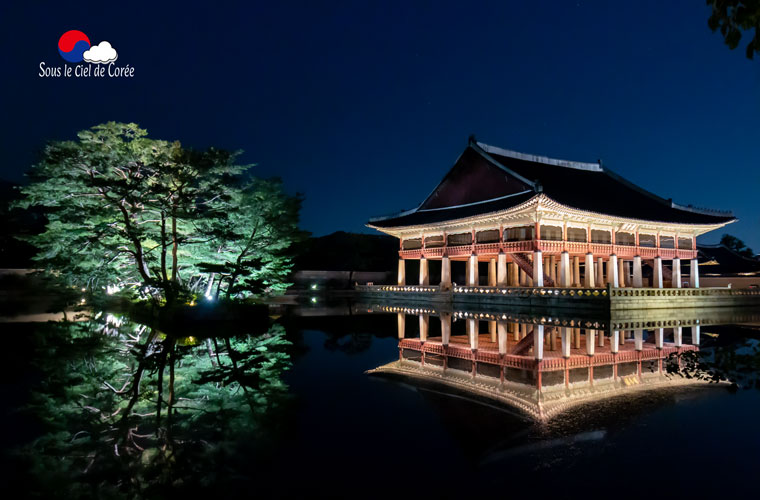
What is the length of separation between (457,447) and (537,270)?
24.7 m

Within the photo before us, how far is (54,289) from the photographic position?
86.8 ft

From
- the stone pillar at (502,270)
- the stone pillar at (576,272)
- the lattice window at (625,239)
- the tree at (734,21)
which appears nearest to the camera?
the tree at (734,21)

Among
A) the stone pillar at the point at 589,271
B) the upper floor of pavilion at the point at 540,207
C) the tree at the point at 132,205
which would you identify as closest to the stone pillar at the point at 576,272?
the upper floor of pavilion at the point at 540,207

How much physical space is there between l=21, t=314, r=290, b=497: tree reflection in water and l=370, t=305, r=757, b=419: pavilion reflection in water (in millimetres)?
3763

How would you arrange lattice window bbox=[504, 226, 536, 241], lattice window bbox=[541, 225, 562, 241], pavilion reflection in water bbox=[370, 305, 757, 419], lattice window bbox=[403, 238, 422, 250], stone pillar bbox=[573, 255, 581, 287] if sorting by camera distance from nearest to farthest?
pavilion reflection in water bbox=[370, 305, 757, 419] < lattice window bbox=[541, 225, 562, 241] < lattice window bbox=[504, 226, 536, 241] < stone pillar bbox=[573, 255, 581, 287] < lattice window bbox=[403, 238, 422, 250]

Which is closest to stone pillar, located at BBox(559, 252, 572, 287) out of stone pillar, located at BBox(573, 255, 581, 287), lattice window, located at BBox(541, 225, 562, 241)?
lattice window, located at BBox(541, 225, 562, 241)

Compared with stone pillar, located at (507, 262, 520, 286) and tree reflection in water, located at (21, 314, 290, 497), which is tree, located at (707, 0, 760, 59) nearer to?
tree reflection in water, located at (21, 314, 290, 497)

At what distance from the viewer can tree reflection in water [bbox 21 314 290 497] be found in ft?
16.1

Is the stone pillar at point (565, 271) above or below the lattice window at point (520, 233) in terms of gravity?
below

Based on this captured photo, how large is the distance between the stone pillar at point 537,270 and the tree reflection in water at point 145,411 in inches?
766

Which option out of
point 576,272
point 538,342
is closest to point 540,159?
point 576,272

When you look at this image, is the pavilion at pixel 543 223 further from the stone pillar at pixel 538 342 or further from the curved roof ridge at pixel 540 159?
the stone pillar at pixel 538 342

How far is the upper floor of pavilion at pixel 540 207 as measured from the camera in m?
30.3

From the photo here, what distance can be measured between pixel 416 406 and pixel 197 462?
381cm
